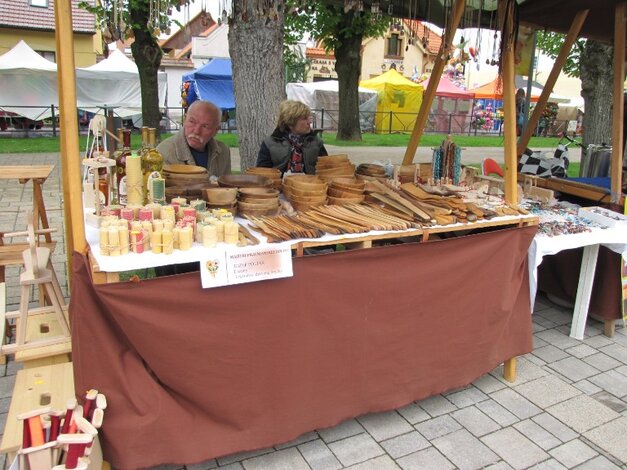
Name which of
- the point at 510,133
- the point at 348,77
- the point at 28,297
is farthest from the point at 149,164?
the point at 348,77

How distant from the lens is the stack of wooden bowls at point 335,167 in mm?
2975

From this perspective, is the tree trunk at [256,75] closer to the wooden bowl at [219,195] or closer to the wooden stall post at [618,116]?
the wooden bowl at [219,195]

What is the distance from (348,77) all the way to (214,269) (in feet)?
38.0

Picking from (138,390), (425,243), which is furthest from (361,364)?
(138,390)

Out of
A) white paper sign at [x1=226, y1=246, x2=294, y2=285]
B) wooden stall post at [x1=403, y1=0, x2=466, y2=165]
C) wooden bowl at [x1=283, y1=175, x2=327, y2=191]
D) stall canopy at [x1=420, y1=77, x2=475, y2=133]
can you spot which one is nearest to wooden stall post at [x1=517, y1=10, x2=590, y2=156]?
wooden stall post at [x1=403, y1=0, x2=466, y2=165]

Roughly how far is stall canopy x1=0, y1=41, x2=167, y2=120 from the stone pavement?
1497cm

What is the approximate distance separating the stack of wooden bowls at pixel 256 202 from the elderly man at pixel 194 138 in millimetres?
872

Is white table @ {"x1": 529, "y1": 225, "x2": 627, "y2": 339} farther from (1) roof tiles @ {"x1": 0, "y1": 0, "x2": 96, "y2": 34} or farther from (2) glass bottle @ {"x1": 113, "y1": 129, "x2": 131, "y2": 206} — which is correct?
(1) roof tiles @ {"x1": 0, "y1": 0, "x2": 96, "y2": 34}

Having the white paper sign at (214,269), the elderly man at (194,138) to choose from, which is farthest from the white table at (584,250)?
the elderly man at (194,138)

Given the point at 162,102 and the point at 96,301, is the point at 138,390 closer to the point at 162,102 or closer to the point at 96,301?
the point at 96,301

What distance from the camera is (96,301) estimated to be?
1877 millimetres

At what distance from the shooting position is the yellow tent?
22.6 metres

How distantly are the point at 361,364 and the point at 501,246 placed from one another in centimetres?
98

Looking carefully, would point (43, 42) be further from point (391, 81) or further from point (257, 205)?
point (257, 205)
